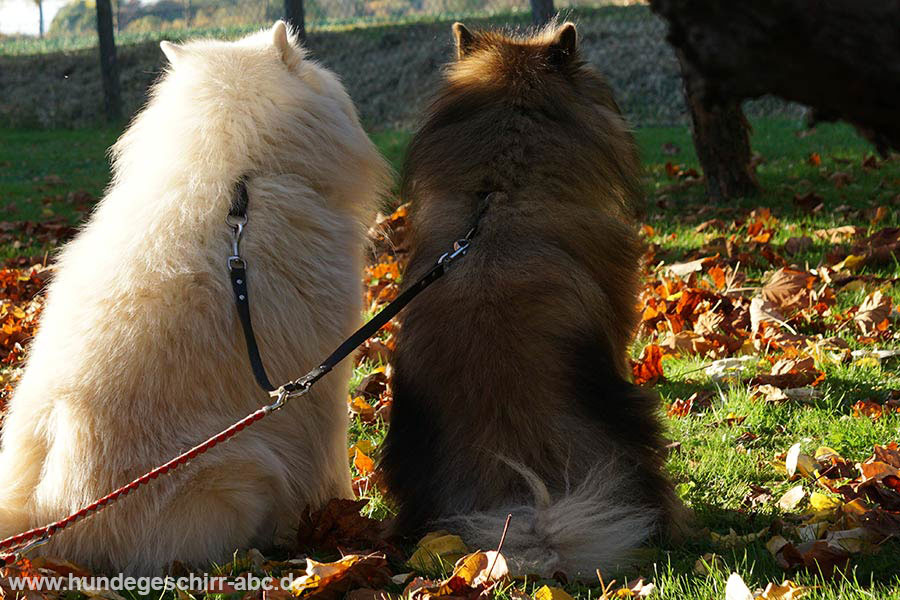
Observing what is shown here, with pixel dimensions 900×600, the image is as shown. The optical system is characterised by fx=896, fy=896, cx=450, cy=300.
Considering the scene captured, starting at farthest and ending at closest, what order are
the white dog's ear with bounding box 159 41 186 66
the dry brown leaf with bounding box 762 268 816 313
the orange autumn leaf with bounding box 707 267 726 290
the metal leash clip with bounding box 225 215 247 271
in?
the orange autumn leaf with bounding box 707 267 726 290 < the dry brown leaf with bounding box 762 268 816 313 < the white dog's ear with bounding box 159 41 186 66 < the metal leash clip with bounding box 225 215 247 271

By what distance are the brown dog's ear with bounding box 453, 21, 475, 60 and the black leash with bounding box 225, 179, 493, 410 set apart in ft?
3.58

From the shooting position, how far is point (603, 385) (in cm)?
290

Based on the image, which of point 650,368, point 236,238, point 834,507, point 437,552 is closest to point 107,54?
point 650,368

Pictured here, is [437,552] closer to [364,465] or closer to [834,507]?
[364,465]

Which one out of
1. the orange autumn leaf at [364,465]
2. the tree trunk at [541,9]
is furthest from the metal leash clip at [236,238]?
the tree trunk at [541,9]

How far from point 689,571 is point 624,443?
0.43 m

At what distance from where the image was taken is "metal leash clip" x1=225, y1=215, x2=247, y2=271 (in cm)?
289

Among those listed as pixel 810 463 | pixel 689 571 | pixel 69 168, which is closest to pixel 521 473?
pixel 689 571

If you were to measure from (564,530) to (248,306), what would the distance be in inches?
47.7

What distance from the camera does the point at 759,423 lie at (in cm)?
388

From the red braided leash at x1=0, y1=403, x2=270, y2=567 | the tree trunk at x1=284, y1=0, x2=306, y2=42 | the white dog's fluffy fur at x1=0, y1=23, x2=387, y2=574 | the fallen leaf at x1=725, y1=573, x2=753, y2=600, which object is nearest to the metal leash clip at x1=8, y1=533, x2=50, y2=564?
the red braided leash at x1=0, y1=403, x2=270, y2=567

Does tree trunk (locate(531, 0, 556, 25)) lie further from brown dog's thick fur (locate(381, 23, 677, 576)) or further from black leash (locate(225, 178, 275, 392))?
black leash (locate(225, 178, 275, 392))

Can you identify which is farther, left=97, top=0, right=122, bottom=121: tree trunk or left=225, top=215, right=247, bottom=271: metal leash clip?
left=97, top=0, right=122, bottom=121: tree trunk

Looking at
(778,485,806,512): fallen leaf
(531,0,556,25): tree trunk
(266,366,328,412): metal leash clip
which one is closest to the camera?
(266,366,328,412): metal leash clip
